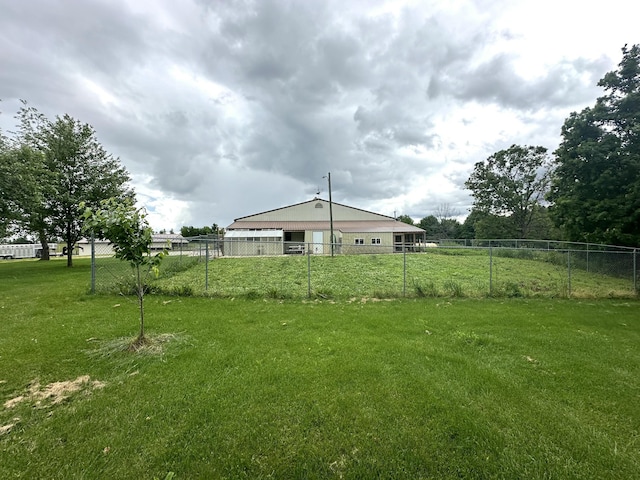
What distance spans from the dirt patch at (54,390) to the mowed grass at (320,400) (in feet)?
0.10

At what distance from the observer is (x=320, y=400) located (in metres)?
3.24

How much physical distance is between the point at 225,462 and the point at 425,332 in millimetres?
4392

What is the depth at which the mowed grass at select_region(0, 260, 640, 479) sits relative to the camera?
237 centimetres

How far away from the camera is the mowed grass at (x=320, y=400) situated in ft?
7.79

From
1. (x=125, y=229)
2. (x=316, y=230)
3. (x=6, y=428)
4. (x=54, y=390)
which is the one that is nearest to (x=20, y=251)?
(x=316, y=230)

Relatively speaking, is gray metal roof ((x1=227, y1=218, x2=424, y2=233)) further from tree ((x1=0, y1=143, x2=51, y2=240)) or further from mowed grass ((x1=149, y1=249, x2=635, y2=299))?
tree ((x1=0, y1=143, x2=51, y2=240))

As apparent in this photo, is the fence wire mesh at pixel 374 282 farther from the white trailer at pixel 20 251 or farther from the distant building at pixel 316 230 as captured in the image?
the white trailer at pixel 20 251

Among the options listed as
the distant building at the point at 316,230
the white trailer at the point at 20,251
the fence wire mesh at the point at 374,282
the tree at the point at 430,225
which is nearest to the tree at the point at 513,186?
the distant building at the point at 316,230

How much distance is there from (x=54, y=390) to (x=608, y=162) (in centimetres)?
2043

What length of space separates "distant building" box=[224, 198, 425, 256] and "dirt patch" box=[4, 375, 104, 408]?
73.8 ft

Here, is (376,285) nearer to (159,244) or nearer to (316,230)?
(159,244)

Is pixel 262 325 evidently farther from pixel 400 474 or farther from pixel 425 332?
pixel 400 474

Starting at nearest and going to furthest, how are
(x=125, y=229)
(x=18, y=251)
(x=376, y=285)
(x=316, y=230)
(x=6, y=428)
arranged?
(x=6, y=428)
(x=125, y=229)
(x=376, y=285)
(x=316, y=230)
(x=18, y=251)

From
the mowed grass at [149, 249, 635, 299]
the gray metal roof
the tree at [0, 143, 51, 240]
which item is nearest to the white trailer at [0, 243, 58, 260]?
the gray metal roof
